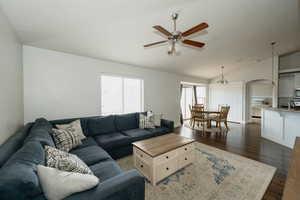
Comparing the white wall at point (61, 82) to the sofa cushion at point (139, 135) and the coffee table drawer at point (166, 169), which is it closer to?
the sofa cushion at point (139, 135)

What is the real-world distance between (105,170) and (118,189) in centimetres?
59

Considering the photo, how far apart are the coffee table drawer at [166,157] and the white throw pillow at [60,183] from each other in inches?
43.3

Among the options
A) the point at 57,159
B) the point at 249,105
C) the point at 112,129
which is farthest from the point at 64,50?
→ the point at 249,105

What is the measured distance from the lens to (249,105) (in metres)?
6.62

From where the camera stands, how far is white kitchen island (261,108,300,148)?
3174 millimetres

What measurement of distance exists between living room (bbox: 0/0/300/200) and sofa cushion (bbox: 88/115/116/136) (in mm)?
25

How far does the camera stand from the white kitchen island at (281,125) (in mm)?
3174

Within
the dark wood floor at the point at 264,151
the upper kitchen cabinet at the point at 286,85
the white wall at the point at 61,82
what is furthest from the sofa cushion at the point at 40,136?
the upper kitchen cabinet at the point at 286,85

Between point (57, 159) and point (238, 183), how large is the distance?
2.49 meters

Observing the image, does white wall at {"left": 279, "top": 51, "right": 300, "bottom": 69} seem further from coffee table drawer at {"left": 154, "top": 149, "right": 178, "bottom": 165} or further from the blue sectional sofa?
the blue sectional sofa

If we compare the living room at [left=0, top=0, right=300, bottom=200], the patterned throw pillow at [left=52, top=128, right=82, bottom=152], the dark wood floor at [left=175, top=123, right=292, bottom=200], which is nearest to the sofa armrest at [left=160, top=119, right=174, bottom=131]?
the living room at [left=0, top=0, right=300, bottom=200]

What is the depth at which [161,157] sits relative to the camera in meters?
1.94

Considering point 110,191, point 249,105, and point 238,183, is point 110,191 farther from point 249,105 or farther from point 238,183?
point 249,105

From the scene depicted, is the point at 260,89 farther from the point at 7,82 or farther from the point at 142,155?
the point at 7,82
